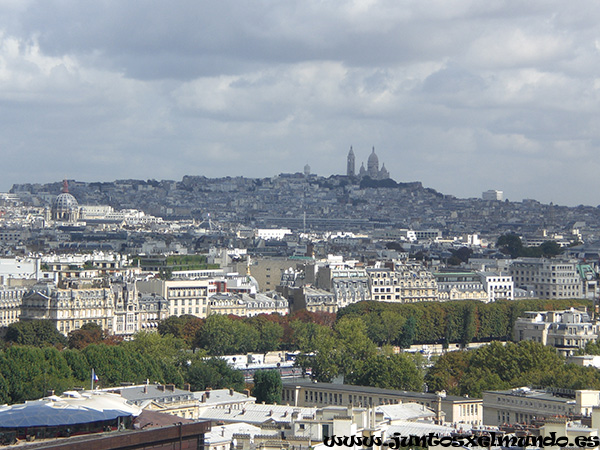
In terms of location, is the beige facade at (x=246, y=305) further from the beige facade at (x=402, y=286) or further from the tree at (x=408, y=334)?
the beige facade at (x=402, y=286)

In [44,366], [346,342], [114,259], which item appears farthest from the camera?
[114,259]

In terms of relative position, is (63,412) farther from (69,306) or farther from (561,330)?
(69,306)

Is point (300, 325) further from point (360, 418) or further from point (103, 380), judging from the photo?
point (360, 418)

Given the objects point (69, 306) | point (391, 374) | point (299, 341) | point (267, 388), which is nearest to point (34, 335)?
point (69, 306)

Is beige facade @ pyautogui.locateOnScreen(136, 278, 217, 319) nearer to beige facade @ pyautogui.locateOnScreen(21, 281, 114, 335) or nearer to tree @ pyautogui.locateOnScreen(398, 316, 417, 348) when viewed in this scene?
beige facade @ pyautogui.locateOnScreen(21, 281, 114, 335)

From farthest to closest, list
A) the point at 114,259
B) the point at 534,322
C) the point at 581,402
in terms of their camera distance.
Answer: the point at 114,259 < the point at 534,322 < the point at 581,402

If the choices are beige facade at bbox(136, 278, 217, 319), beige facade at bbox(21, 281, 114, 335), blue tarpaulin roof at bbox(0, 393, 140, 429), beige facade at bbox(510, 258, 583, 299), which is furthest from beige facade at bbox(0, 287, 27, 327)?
blue tarpaulin roof at bbox(0, 393, 140, 429)

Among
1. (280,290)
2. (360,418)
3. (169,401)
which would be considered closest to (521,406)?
(169,401)

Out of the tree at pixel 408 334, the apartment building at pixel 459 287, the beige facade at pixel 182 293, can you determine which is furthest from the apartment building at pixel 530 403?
the apartment building at pixel 459 287
